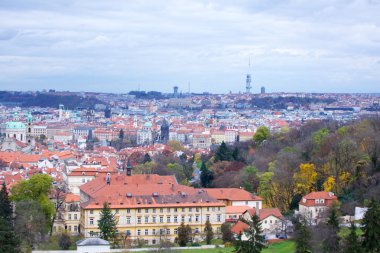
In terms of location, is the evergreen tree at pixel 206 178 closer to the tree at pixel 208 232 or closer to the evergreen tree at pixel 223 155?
the evergreen tree at pixel 223 155

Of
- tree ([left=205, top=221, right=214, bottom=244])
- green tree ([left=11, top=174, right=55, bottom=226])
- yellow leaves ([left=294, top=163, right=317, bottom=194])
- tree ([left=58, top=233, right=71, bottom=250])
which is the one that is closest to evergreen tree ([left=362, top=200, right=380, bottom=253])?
tree ([left=205, top=221, right=214, bottom=244])

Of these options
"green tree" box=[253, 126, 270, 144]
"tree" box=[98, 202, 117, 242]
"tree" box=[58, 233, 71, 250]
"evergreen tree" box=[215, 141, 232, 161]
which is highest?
"green tree" box=[253, 126, 270, 144]

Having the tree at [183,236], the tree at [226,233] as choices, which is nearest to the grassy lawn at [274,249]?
the tree at [226,233]

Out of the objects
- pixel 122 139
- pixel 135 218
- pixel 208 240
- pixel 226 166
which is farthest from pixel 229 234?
pixel 122 139

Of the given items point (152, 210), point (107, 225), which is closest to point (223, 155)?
point (152, 210)

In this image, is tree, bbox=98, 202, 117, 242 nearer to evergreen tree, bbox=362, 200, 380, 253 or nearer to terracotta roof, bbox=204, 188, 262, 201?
terracotta roof, bbox=204, 188, 262, 201

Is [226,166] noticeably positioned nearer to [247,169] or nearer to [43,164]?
[247,169]
